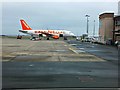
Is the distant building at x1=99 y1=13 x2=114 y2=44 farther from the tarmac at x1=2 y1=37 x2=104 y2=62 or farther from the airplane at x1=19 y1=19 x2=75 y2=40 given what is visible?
the airplane at x1=19 y1=19 x2=75 y2=40

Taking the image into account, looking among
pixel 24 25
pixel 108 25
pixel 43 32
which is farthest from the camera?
pixel 24 25

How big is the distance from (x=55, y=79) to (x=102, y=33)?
7482 cm

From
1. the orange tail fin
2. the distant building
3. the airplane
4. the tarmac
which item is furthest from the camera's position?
the orange tail fin

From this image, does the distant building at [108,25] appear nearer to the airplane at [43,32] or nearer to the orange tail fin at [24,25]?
the airplane at [43,32]

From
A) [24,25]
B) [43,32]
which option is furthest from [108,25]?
[24,25]

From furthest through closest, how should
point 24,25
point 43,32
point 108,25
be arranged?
point 24,25 < point 43,32 < point 108,25

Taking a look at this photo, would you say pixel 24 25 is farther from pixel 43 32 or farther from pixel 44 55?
pixel 44 55

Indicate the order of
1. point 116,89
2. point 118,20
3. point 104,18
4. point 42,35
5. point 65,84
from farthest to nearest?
point 42,35 < point 104,18 < point 118,20 < point 65,84 < point 116,89

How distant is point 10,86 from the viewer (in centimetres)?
1059

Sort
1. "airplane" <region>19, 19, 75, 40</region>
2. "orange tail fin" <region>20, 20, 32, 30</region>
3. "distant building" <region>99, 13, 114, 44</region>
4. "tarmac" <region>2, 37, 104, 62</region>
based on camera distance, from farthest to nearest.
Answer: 1. "orange tail fin" <region>20, 20, 32, 30</region>
2. "airplane" <region>19, 19, 75, 40</region>
3. "distant building" <region>99, 13, 114, 44</region>
4. "tarmac" <region>2, 37, 104, 62</region>

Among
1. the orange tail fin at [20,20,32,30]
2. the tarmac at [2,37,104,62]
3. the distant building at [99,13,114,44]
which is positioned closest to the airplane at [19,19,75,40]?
the orange tail fin at [20,20,32,30]

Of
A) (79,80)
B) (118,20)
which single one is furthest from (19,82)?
(118,20)

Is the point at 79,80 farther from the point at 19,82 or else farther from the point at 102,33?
the point at 102,33

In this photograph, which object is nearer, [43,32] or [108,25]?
[108,25]
